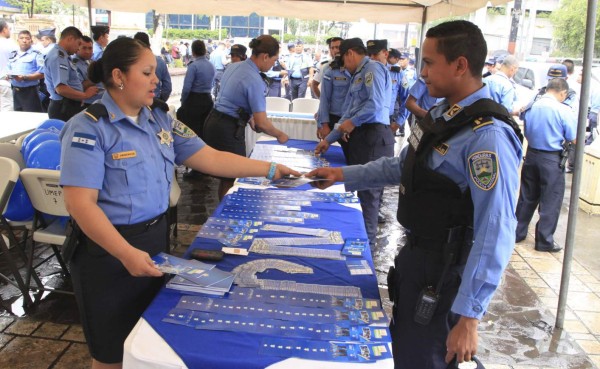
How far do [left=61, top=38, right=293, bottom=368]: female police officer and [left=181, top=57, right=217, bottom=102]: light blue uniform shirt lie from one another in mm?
4525

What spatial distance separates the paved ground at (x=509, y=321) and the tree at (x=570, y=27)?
1675 cm

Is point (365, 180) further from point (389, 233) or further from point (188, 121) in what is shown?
point (188, 121)

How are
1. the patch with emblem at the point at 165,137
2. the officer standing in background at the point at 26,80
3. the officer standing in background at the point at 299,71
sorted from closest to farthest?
the patch with emblem at the point at 165,137 → the officer standing in background at the point at 26,80 → the officer standing in background at the point at 299,71

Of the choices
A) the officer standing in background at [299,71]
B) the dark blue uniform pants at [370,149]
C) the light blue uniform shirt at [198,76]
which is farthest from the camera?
the officer standing in background at [299,71]

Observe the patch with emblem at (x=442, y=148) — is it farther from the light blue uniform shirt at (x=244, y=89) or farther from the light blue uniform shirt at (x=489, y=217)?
the light blue uniform shirt at (x=244, y=89)

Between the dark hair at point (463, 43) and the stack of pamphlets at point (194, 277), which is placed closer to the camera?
the dark hair at point (463, 43)

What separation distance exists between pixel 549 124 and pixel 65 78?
4.69m

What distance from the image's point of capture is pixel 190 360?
1.29 meters

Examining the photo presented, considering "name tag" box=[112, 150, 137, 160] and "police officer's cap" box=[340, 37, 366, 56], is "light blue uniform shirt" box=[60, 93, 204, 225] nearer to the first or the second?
"name tag" box=[112, 150, 137, 160]

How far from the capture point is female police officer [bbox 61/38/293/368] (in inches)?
60.6

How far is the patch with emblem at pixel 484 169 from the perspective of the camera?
1.37 meters

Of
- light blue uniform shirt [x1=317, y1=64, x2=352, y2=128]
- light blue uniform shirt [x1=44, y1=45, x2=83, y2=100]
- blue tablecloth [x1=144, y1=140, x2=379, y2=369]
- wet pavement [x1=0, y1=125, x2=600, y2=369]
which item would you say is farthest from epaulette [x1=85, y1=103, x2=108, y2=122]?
light blue uniform shirt [x1=44, y1=45, x2=83, y2=100]

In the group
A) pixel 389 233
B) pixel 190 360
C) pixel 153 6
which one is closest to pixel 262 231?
pixel 190 360

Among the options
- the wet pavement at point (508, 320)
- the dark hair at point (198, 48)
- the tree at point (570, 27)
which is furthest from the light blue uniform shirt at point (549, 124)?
the tree at point (570, 27)
